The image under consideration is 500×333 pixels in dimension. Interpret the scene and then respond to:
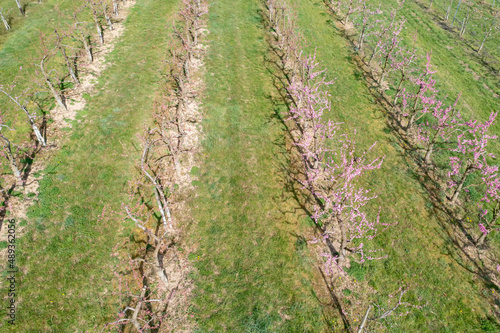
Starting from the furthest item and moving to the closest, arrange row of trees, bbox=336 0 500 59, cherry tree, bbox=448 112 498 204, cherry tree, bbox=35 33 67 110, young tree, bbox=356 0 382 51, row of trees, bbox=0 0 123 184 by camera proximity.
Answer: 1. row of trees, bbox=336 0 500 59
2. young tree, bbox=356 0 382 51
3. cherry tree, bbox=35 33 67 110
4. cherry tree, bbox=448 112 498 204
5. row of trees, bbox=0 0 123 184

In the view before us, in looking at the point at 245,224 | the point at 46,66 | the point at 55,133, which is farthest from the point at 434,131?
the point at 46,66

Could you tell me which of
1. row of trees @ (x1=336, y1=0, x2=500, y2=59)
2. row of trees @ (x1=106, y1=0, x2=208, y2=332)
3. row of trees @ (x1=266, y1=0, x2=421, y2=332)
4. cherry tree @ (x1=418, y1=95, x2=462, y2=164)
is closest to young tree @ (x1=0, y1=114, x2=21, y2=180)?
row of trees @ (x1=106, y1=0, x2=208, y2=332)

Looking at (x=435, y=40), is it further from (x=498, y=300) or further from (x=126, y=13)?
(x=126, y=13)

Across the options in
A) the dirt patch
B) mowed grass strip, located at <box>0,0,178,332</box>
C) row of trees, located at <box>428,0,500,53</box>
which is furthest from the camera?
row of trees, located at <box>428,0,500,53</box>

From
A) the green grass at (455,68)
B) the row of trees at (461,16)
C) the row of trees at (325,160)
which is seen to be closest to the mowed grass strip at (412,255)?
the row of trees at (325,160)

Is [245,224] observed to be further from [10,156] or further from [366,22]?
[366,22]

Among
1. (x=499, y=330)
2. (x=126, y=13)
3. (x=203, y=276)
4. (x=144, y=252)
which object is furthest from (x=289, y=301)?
(x=126, y=13)

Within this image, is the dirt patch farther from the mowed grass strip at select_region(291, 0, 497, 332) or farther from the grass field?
the mowed grass strip at select_region(291, 0, 497, 332)
